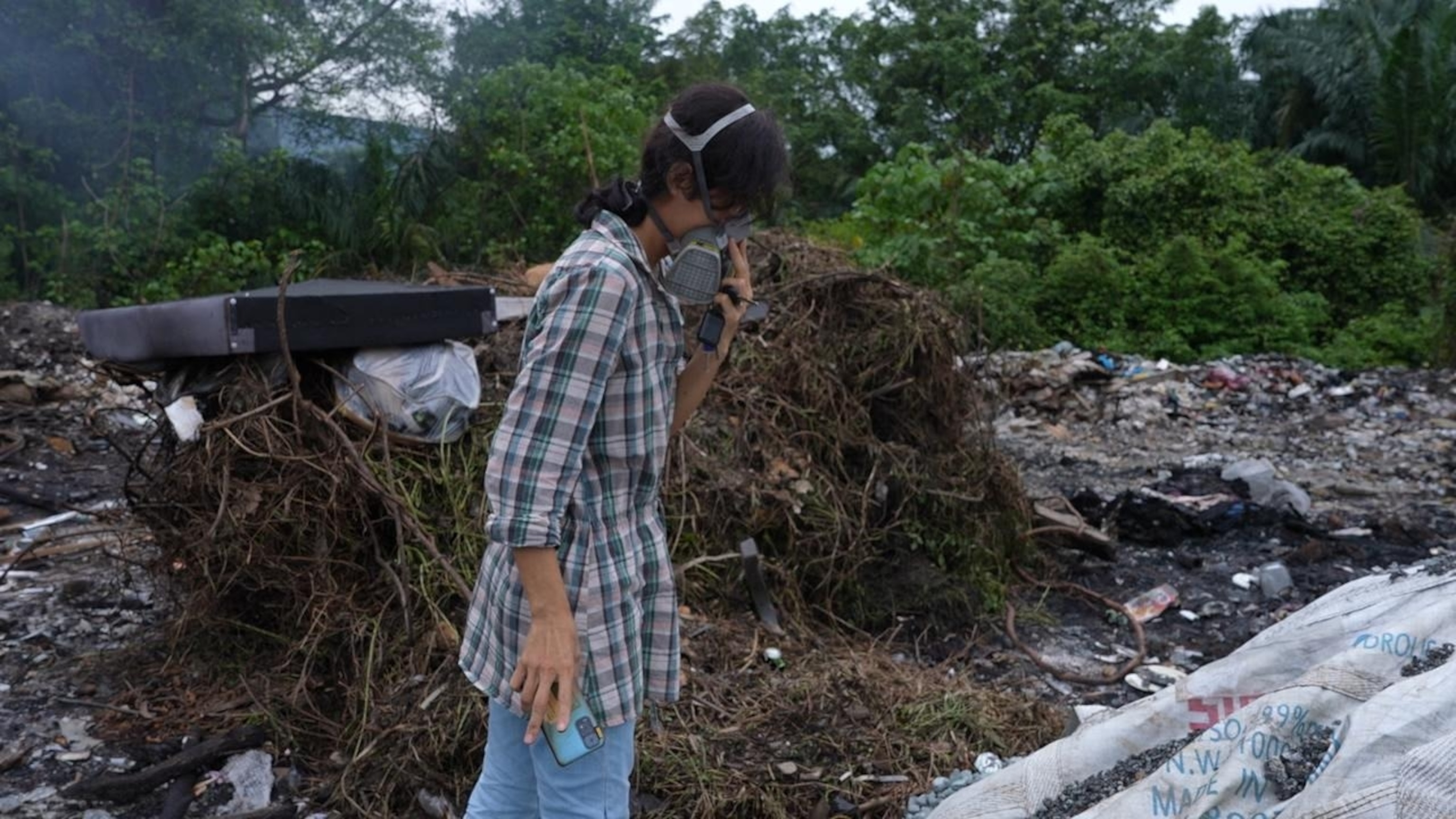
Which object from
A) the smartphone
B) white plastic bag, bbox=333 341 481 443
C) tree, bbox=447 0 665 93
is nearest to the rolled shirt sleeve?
the smartphone

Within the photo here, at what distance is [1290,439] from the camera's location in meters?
9.58

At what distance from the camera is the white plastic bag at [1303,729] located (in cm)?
182

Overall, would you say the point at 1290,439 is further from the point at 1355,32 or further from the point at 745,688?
the point at 1355,32

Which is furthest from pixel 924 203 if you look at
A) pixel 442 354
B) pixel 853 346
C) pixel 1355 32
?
pixel 1355 32

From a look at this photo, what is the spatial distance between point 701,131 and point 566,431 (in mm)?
500

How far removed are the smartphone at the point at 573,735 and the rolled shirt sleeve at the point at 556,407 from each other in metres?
0.26

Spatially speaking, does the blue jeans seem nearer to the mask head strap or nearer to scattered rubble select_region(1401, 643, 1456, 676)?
the mask head strap

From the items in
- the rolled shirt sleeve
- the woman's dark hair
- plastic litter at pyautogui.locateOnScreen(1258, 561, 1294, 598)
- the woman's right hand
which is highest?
the woman's dark hair

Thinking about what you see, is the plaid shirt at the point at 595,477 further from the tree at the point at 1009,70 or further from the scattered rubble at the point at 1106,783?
the tree at the point at 1009,70

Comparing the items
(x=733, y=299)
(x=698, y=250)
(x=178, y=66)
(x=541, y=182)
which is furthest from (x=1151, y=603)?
(x=178, y=66)

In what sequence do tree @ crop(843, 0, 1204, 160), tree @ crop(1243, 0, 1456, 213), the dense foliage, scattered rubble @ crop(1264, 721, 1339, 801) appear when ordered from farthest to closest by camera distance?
tree @ crop(843, 0, 1204, 160) → tree @ crop(1243, 0, 1456, 213) → the dense foliage → scattered rubble @ crop(1264, 721, 1339, 801)

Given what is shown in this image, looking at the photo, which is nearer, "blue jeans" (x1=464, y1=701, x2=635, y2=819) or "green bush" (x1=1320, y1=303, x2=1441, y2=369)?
"blue jeans" (x1=464, y1=701, x2=635, y2=819)

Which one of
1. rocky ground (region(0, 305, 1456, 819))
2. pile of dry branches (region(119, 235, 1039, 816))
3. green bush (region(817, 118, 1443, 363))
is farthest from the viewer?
green bush (region(817, 118, 1443, 363))

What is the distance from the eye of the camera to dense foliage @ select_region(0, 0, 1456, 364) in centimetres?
1185
